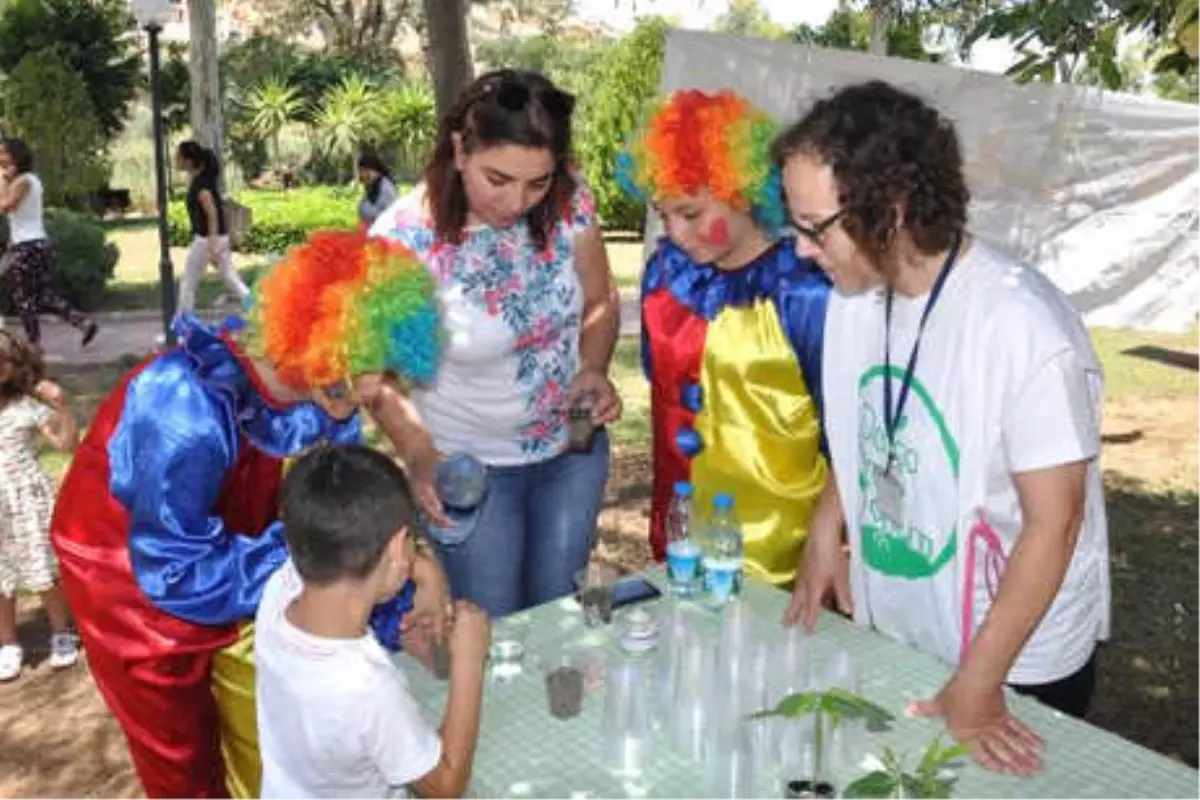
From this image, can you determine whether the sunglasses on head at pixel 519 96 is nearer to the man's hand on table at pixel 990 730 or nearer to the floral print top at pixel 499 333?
the floral print top at pixel 499 333

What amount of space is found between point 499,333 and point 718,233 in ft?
2.01

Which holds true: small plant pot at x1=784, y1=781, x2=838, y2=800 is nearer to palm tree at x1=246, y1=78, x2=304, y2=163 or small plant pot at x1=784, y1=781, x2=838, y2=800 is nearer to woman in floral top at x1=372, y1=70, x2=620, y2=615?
woman in floral top at x1=372, y1=70, x2=620, y2=615

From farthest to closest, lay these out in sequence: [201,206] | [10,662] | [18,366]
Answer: [201,206] < [10,662] < [18,366]

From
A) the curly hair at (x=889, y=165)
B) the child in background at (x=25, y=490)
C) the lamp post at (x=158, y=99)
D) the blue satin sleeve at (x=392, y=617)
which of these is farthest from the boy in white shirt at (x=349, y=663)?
the lamp post at (x=158, y=99)

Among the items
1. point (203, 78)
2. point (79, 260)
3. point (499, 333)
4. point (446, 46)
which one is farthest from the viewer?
point (203, 78)

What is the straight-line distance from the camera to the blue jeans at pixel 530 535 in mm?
3180

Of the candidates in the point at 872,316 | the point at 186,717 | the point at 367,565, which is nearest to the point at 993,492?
the point at 872,316

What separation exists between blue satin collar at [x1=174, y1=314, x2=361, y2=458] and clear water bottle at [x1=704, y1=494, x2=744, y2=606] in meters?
0.93

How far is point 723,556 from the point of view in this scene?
9.50ft

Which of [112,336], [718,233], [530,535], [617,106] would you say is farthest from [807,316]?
[617,106]

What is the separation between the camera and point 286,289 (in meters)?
2.43

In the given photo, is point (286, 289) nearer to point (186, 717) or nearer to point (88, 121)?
point (186, 717)

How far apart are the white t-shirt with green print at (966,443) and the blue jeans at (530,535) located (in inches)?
40.1

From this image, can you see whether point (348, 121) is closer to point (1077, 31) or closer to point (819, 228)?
point (1077, 31)
